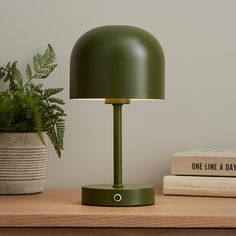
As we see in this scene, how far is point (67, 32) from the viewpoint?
5.85 feet

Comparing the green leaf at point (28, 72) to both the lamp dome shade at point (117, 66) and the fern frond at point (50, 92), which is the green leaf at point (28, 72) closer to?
the fern frond at point (50, 92)

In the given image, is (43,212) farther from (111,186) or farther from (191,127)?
(191,127)

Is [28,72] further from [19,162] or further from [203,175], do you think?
[203,175]

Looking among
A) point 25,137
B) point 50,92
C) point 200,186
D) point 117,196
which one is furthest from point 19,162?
point 200,186

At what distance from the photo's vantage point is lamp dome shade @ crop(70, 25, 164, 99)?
1355mm

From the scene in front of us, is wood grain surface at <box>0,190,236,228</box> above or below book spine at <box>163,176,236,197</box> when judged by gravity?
below

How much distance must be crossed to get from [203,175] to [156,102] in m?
0.29

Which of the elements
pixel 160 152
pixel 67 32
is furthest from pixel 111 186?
pixel 67 32

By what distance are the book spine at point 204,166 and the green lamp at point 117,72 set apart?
0.54 ft

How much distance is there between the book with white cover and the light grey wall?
0.21m

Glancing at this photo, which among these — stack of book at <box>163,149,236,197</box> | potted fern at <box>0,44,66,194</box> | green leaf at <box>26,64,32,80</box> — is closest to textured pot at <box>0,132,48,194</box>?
potted fern at <box>0,44,66,194</box>

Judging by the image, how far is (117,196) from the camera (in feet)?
4.53

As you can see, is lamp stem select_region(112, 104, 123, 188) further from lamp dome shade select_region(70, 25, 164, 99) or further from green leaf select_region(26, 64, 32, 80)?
green leaf select_region(26, 64, 32, 80)

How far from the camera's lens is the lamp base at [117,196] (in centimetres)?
138
